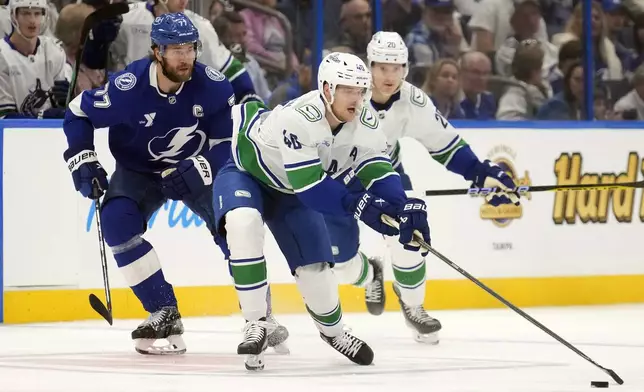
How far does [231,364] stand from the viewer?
15.3 ft

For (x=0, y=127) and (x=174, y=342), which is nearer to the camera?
(x=174, y=342)

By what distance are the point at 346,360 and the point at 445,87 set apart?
3126mm

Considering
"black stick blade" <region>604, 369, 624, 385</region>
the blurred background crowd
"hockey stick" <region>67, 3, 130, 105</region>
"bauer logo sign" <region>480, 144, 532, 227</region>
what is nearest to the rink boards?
"bauer logo sign" <region>480, 144, 532, 227</region>

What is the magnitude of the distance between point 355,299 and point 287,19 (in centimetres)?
167

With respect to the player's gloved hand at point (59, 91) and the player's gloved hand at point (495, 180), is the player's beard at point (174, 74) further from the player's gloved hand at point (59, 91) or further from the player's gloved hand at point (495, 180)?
the player's gloved hand at point (59, 91)

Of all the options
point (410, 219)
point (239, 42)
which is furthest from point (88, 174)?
point (239, 42)

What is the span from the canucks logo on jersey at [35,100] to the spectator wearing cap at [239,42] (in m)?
1.04

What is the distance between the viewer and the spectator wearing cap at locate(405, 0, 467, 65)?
748 cm

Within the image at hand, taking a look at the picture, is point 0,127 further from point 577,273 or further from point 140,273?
point 577,273

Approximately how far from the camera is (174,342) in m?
5.09

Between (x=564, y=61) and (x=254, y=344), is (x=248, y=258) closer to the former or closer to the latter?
(x=254, y=344)

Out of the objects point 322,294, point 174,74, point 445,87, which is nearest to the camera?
point 322,294

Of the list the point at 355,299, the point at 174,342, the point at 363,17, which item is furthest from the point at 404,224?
the point at 363,17

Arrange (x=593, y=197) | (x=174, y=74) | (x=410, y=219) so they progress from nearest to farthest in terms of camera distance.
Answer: (x=410, y=219) < (x=174, y=74) < (x=593, y=197)
